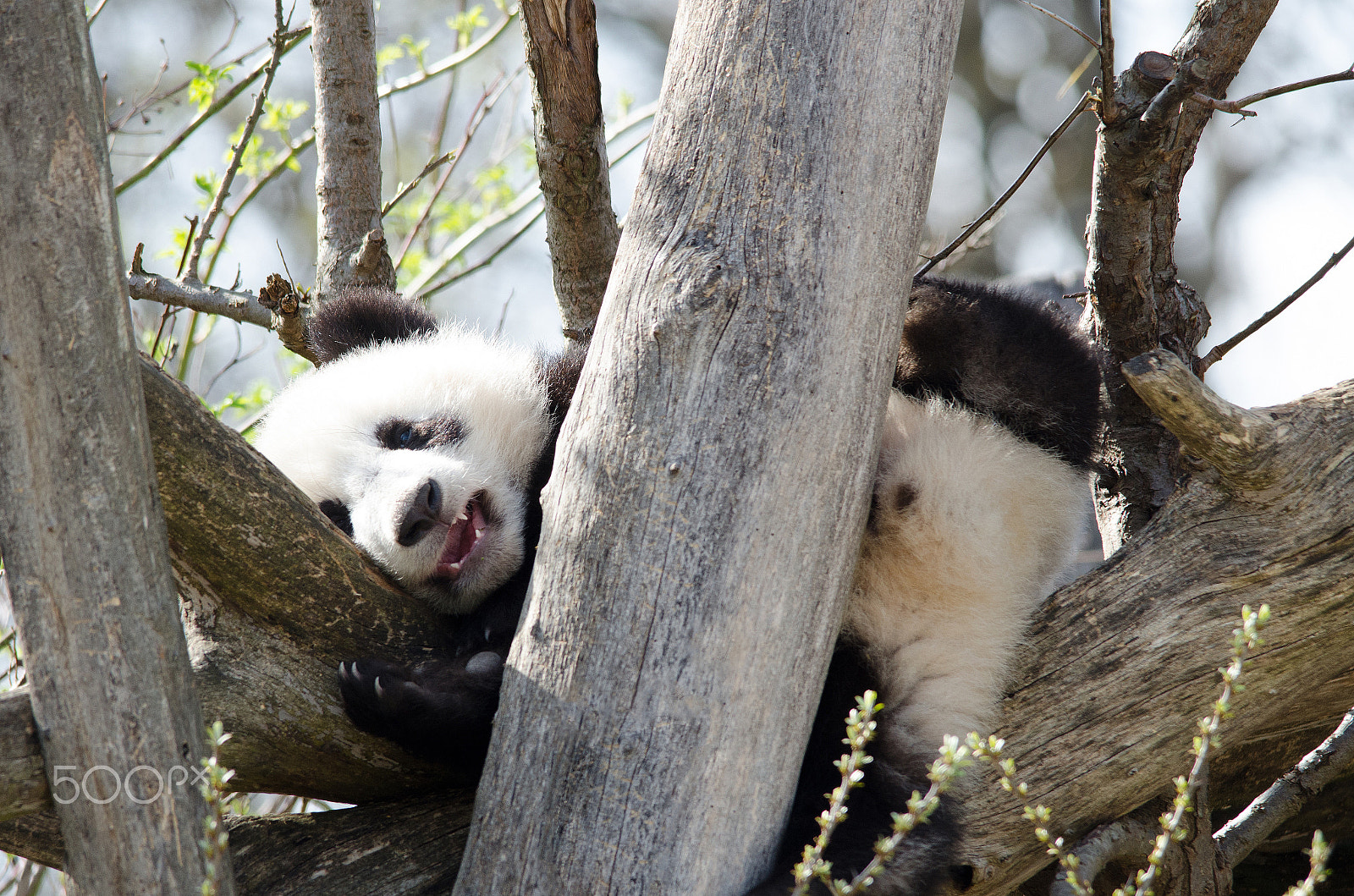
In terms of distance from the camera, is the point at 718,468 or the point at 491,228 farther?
the point at 491,228

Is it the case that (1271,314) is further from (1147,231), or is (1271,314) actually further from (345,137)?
(345,137)

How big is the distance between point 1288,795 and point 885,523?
108 cm

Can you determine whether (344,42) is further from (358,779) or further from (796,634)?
(796,634)

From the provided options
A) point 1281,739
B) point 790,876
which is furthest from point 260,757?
point 1281,739

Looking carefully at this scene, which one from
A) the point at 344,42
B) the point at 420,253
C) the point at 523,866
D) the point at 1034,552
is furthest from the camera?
the point at 420,253

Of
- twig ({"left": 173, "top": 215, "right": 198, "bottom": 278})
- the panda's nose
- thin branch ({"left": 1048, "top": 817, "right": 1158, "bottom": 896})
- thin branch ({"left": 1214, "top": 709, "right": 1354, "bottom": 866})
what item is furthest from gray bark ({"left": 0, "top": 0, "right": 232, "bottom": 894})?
thin branch ({"left": 1214, "top": 709, "right": 1354, "bottom": 866})

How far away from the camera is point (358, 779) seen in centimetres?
199

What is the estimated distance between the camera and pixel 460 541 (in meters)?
2.29

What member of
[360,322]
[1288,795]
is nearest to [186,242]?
[360,322]

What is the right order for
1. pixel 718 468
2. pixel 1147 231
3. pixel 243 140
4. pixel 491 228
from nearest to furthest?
pixel 718 468 < pixel 1147 231 < pixel 243 140 < pixel 491 228

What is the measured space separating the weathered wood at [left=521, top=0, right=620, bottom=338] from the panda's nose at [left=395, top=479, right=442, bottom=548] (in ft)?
2.67

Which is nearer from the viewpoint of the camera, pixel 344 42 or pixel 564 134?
pixel 564 134

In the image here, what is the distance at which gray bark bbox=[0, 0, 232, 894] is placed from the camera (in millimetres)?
1305

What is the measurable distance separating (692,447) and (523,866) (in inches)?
25.6
